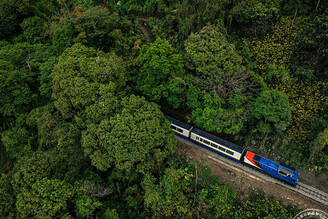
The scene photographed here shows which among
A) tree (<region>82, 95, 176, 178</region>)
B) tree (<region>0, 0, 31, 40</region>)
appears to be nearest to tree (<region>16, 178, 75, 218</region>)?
tree (<region>82, 95, 176, 178</region>)

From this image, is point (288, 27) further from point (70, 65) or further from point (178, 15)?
point (70, 65)

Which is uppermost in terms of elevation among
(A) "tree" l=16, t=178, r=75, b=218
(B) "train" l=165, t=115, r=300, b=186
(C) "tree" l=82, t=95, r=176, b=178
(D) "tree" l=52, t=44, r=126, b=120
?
(D) "tree" l=52, t=44, r=126, b=120

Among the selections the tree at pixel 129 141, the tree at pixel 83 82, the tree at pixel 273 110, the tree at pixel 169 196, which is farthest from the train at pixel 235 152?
the tree at pixel 83 82

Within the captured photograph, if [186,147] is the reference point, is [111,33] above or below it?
above

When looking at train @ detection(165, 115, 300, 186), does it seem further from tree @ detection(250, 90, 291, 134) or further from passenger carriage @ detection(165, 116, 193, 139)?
tree @ detection(250, 90, 291, 134)

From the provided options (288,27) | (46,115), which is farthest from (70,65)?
(288,27)

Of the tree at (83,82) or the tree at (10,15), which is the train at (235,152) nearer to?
the tree at (83,82)

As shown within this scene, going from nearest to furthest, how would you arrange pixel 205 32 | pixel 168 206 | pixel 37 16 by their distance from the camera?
pixel 168 206, pixel 205 32, pixel 37 16

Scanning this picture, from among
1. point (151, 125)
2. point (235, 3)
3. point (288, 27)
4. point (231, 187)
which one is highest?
point (235, 3)
